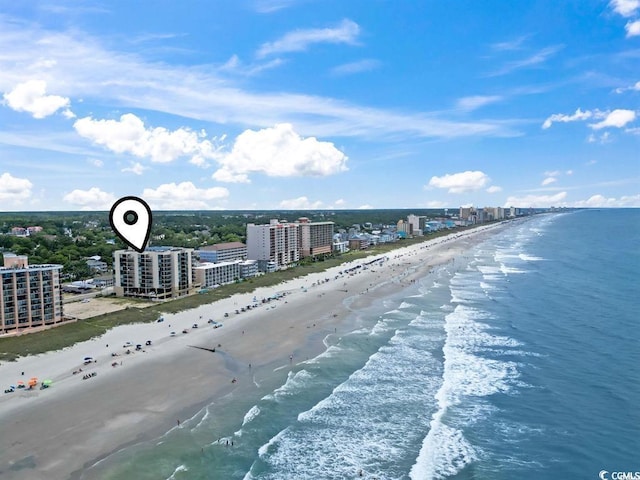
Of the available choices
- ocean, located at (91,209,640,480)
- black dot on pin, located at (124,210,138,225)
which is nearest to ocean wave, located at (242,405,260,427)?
Result: ocean, located at (91,209,640,480)

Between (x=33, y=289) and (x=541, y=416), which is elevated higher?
(x=33, y=289)

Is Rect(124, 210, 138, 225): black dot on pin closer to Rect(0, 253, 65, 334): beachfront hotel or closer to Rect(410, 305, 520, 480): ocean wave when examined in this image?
Rect(410, 305, 520, 480): ocean wave

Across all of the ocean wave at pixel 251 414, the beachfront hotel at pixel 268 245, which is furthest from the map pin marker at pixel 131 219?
the beachfront hotel at pixel 268 245

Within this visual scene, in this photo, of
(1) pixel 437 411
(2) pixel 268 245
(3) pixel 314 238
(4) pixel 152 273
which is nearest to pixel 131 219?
(1) pixel 437 411

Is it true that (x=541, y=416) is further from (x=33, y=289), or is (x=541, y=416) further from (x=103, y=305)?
(x=103, y=305)

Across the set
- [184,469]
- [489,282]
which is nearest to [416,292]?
[489,282]

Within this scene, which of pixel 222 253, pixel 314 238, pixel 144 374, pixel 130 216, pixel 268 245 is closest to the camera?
pixel 130 216

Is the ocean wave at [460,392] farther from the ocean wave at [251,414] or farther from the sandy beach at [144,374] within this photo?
the sandy beach at [144,374]

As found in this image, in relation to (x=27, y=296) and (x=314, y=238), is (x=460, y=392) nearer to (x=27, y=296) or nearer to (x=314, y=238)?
(x=27, y=296)
